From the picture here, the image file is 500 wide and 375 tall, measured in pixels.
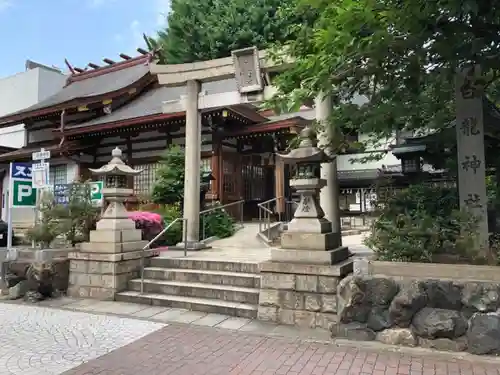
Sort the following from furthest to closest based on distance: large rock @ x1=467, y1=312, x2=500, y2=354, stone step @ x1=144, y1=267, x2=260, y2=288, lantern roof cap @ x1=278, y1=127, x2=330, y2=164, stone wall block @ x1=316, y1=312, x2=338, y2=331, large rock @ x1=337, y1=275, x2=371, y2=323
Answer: stone step @ x1=144, y1=267, x2=260, y2=288
lantern roof cap @ x1=278, y1=127, x2=330, y2=164
stone wall block @ x1=316, y1=312, x2=338, y2=331
large rock @ x1=337, y1=275, x2=371, y2=323
large rock @ x1=467, y1=312, x2=500, y2=354

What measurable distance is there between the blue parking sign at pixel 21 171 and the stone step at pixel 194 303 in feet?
10.9

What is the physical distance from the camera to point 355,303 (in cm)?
471

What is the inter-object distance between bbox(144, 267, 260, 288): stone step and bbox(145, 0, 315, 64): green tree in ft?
41.7

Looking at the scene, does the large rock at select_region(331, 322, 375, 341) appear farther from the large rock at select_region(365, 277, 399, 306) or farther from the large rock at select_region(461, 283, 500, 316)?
the large rock at select_region(461, 283, 500, 316)

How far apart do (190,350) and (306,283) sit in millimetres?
1717

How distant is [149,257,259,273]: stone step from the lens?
655 cm

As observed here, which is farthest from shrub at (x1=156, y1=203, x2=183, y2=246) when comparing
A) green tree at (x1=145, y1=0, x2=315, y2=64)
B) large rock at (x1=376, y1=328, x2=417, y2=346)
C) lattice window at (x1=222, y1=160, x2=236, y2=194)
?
green tree at (x1=145, y1=0, x2=315, y2=64)

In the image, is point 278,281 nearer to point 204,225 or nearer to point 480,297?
point 480,297

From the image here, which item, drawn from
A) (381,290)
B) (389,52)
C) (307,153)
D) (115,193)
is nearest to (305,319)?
(381,290)

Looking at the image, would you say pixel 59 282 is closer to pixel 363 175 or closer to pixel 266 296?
pixel 266 296

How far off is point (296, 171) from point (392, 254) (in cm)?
176

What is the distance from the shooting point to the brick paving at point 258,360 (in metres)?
3.80

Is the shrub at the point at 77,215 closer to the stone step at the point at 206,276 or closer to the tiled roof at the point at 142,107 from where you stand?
the stone step at the point at 206,276

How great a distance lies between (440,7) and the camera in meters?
3.59
